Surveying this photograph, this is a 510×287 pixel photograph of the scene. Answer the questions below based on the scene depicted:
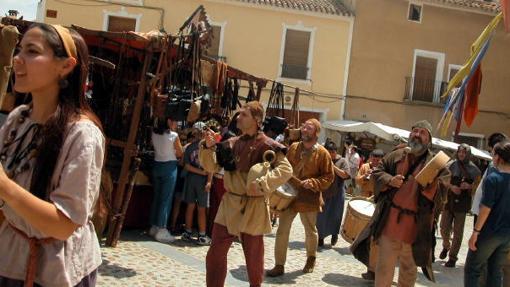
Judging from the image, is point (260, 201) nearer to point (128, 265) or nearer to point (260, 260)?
point (260, 260)

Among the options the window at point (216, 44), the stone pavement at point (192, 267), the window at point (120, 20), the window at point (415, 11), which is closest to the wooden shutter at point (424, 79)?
the window at point (415, 11)

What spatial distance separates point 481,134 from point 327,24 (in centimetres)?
752

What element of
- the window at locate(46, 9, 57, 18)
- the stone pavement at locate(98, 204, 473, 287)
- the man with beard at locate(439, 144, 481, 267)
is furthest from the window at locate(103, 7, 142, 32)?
the man with beard at locate(439, 144, 481, 267)

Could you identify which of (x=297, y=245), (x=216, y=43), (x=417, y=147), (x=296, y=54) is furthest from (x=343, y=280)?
(x=296, y=54)

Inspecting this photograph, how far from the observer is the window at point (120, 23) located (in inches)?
802

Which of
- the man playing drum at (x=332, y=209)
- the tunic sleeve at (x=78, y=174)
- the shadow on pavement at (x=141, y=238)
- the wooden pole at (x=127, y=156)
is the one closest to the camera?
the tunic sleeve at (x=78, y=174)

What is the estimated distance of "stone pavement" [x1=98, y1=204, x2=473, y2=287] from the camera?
233 inches

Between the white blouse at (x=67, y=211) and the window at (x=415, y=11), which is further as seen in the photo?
the window at (x=415, y=11)

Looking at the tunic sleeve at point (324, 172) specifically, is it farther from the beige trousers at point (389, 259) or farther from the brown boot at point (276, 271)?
the beige trousers at point (389, 259)

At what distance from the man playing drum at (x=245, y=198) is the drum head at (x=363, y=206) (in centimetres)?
229

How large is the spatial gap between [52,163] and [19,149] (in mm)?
175

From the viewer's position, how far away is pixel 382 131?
62.8 feet

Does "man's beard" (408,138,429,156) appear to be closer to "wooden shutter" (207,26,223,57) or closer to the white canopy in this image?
the white canopy

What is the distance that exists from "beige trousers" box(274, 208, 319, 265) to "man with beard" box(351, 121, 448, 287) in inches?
52.9
